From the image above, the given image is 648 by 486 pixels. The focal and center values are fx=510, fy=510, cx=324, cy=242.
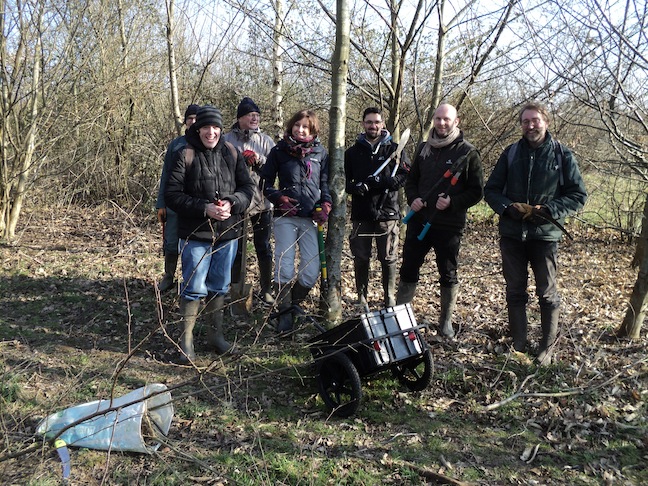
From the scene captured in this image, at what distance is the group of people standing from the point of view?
13.7 feet

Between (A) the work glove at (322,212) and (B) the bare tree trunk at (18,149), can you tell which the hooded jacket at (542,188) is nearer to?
(A) the work glove at (322,212)

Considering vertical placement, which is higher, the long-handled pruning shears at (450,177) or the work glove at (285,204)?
the long-handled pruning shears at (450,177)

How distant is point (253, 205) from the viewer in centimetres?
533

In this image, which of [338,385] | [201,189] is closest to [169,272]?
[201,189]

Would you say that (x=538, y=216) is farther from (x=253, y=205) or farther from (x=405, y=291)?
(x=253, y=205)

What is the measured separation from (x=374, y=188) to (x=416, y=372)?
1.81m

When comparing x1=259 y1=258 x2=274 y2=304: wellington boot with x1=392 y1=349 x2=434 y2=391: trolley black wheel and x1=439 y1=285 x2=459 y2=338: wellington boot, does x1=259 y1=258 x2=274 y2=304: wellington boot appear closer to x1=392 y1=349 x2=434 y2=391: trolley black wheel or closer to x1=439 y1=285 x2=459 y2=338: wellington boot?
x1=439 y1=285 x2=459 y2=338: wellington boot

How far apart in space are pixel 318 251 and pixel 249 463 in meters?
2.14

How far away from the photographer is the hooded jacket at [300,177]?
4656mm

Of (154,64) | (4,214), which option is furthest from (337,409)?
(154,64)

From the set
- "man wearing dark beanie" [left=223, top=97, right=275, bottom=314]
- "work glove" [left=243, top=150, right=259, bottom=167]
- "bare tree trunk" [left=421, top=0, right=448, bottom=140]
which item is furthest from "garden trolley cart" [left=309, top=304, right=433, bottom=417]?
"bare tree trunk" [left=421, top=0, right=448, bottom=140]

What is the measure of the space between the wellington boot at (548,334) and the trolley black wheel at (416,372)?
1044 mm

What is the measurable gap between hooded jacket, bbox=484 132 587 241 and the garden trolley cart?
1292 millimetres

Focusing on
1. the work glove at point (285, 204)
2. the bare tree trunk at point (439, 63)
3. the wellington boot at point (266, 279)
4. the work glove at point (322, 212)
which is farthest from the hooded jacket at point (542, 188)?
the bare tree trunk at point (439, 63)
